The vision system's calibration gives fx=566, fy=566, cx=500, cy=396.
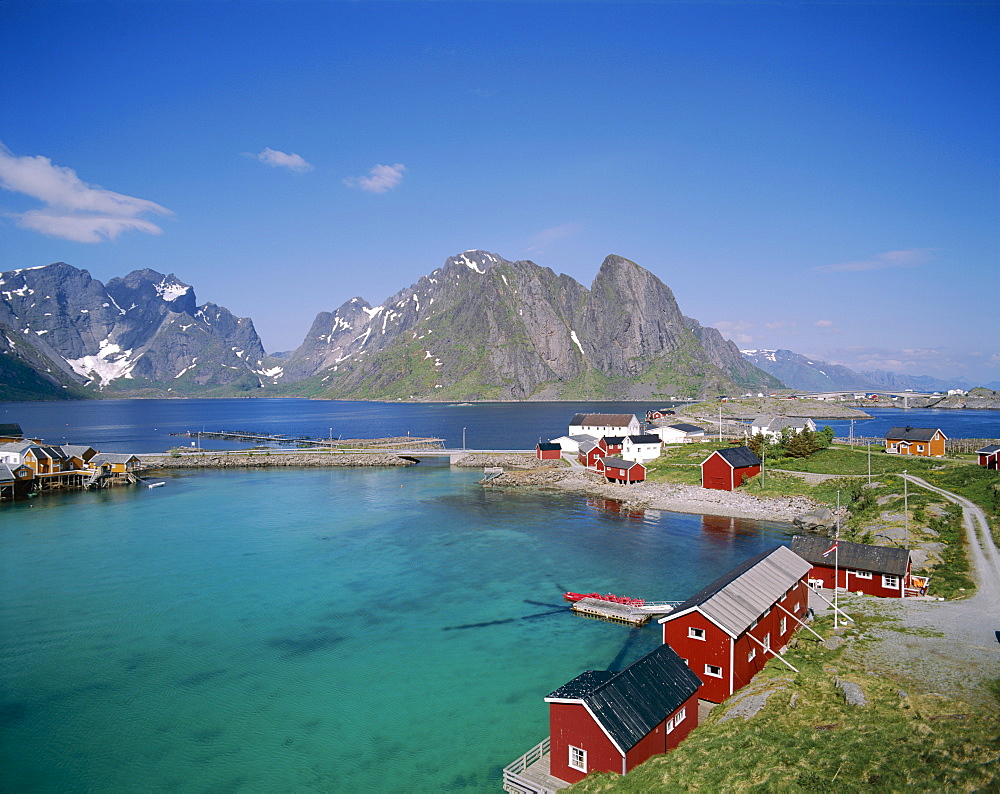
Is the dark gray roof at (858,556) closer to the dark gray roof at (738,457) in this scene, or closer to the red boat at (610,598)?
the red boat at (610,598)

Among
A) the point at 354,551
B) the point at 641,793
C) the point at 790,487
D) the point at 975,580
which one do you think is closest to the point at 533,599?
the point at 354,551

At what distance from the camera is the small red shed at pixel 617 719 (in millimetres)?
A: 15656

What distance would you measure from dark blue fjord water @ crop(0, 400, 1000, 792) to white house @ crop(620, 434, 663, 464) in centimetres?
2344

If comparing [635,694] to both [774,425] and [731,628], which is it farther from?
[774,425]

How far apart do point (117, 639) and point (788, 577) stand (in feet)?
108

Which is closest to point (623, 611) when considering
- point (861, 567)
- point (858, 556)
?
point (861, 567)

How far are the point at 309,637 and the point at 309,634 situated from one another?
1.24 ft

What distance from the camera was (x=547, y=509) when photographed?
60.1m

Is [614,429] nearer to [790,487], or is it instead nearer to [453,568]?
[790,487]

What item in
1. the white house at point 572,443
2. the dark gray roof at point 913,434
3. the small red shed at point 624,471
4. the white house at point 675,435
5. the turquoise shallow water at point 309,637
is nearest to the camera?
the turquoise shallow water at point 309,637

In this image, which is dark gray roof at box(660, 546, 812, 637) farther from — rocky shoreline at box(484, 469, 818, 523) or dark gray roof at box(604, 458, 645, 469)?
dark gray roof at box(604, 458, 645, 469)

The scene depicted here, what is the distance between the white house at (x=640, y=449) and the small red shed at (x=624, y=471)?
413 inches

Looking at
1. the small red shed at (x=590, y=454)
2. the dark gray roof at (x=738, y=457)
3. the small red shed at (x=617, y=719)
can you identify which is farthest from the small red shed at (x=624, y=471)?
the small red shed at (x=617, y=719)

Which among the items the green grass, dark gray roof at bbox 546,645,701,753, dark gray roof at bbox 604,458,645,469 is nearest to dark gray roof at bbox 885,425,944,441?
dark gray roof at bbox 604,458,645,469
